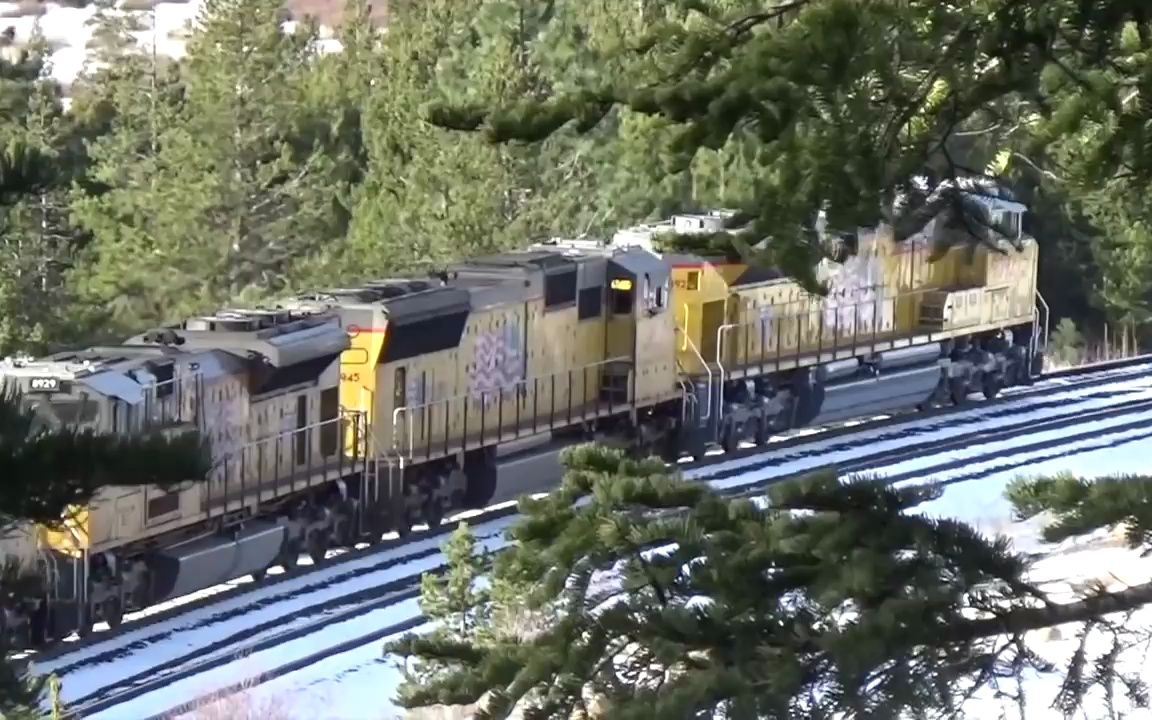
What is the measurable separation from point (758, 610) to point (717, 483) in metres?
17.4

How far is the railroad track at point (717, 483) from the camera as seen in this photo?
14.5 m

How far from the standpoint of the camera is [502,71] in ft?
104

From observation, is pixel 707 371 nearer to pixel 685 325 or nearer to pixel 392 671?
pixel 685 325

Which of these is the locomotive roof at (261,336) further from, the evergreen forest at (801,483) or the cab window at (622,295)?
the evergreen forest at (801,483)

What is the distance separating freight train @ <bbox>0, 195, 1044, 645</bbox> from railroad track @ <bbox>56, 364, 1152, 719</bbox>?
70cm

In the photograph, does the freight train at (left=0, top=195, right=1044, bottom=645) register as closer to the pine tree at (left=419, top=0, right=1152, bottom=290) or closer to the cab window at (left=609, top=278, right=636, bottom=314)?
the cab window at (left=609, top=278, right=636, bottom=314)

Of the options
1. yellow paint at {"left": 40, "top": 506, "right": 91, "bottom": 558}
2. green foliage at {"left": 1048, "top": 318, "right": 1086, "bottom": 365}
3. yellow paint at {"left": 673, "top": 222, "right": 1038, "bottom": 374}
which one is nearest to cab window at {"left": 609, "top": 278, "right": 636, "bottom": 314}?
yellow paint at {"left": 673, "top": 222, "right": 1038, "bottom": 374}

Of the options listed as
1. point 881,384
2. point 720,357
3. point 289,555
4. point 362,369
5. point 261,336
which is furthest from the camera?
point 881,384

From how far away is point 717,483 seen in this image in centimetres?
2222

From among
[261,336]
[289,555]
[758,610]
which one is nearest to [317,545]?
[289,555]

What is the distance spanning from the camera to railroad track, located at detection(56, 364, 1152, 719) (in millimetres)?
14484

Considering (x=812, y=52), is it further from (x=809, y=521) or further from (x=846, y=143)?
(x=809, y=521)

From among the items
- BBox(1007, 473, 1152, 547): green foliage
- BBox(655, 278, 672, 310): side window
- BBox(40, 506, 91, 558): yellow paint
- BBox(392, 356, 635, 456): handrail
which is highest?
BBox(1007, 473, 1152, 547): green foliage

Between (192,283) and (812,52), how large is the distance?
3405cm
